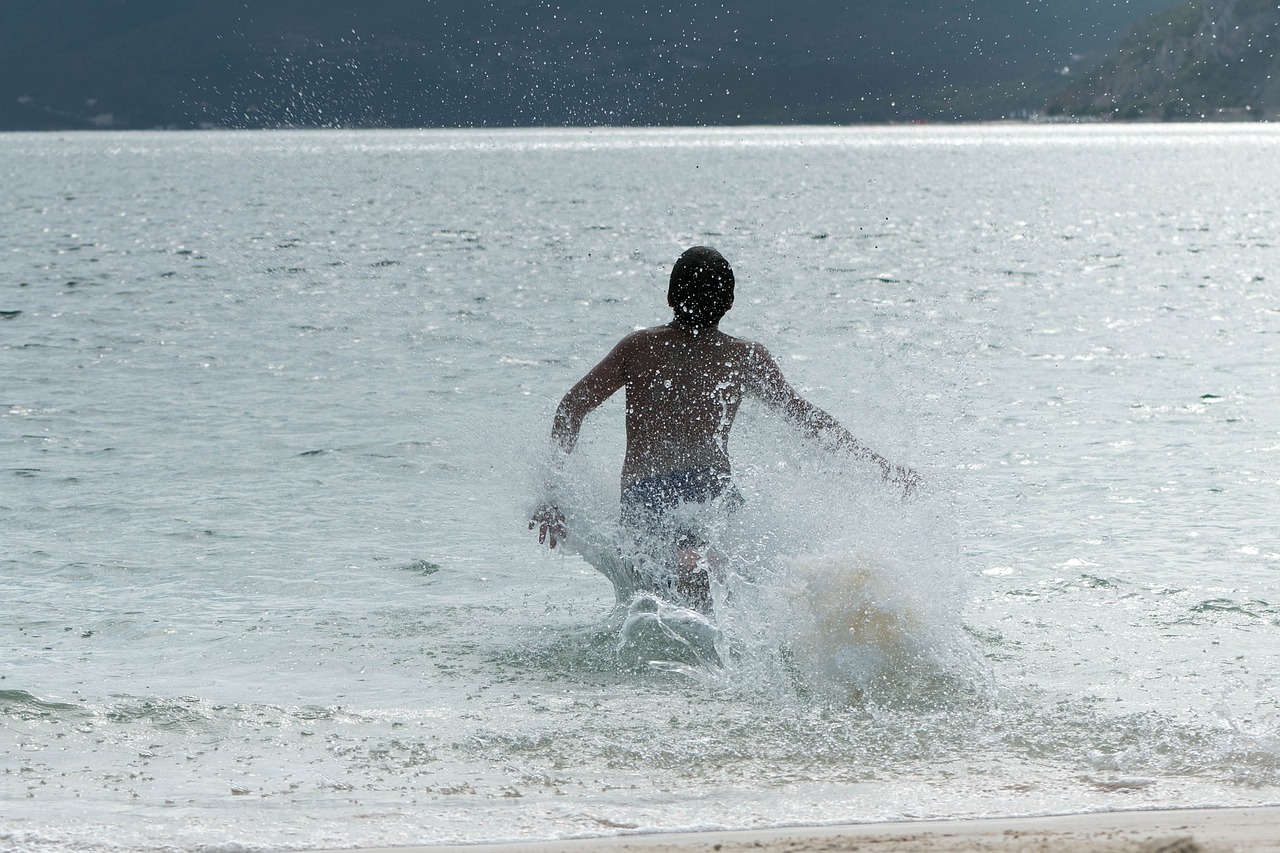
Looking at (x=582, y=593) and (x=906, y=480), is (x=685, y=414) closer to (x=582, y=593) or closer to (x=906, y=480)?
(x=906, y=480)

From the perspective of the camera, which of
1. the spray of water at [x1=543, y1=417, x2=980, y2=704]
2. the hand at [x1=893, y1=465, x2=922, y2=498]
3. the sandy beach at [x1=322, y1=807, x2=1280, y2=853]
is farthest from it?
the hand at [x1=893, y1=465, x2=922, y2=498]

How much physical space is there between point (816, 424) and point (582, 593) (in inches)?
76.4

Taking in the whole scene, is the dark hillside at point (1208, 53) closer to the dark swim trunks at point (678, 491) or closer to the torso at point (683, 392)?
the torso at point (683, 392)

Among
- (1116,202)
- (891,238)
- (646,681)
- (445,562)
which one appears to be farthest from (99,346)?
(1116,202)

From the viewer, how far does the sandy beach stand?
12.5 ft

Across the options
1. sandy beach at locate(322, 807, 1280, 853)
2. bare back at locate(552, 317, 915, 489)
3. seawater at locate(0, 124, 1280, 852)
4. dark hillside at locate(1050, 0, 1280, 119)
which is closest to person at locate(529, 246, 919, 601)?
bare back at locate(552, 317, 915, 489)

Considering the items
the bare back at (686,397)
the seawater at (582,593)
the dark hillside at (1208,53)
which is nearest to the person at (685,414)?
the bare back at (686,397)

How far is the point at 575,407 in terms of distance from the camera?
20.2ft

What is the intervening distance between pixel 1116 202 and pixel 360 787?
5712 cm

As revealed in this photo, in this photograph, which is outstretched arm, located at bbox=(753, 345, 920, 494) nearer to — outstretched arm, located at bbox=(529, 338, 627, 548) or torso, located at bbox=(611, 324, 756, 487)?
torso, located at bbox=(611, 324, 756, 487)

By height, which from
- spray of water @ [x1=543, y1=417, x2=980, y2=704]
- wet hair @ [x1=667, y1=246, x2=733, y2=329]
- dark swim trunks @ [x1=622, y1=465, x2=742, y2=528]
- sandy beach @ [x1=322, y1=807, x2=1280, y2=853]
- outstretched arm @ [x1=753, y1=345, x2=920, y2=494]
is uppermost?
wet hair @ [x1=667, y1=246, x2=733, y2=329]

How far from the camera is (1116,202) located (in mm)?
57219

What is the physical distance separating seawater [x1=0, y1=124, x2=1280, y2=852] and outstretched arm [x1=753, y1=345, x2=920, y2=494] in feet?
0.30

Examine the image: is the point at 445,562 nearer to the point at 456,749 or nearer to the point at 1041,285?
the point at 456,749
